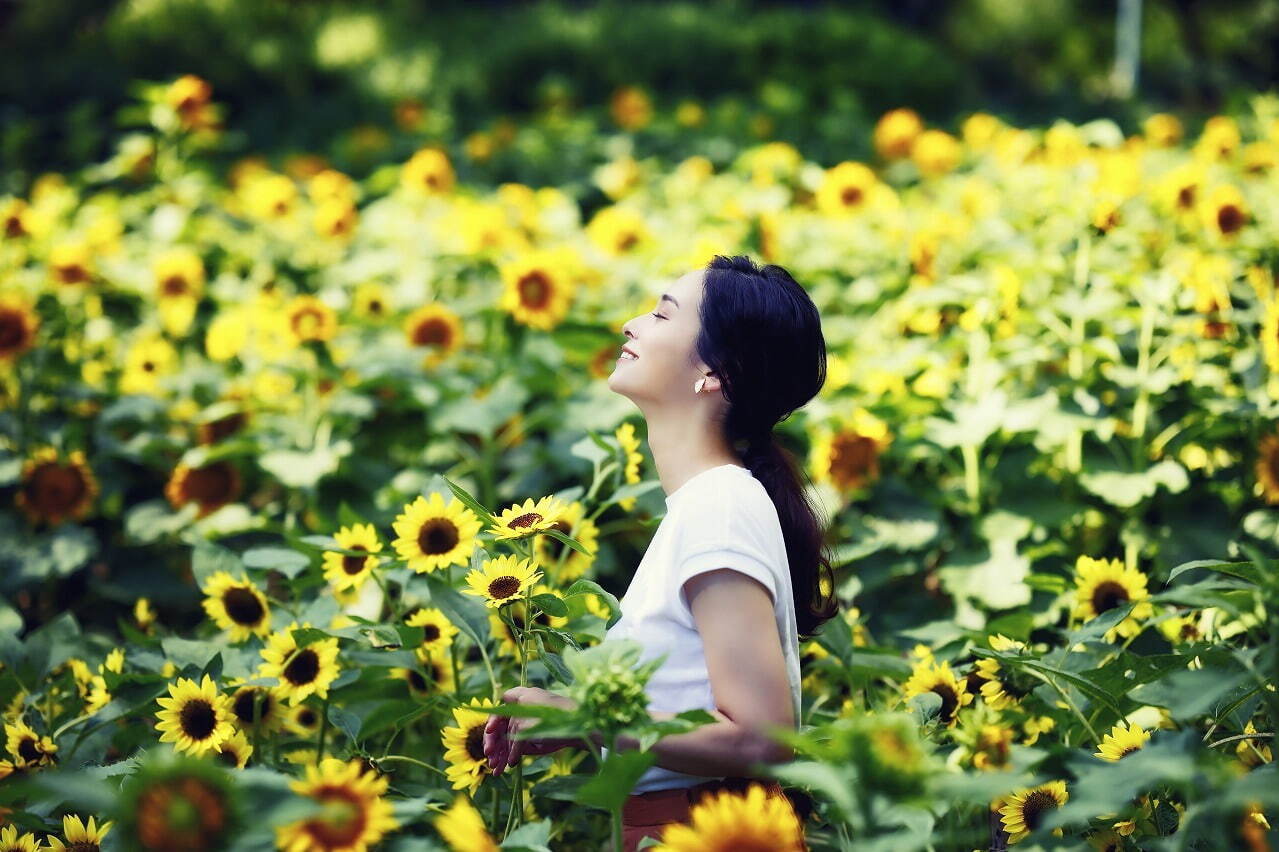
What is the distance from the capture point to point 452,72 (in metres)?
7.23

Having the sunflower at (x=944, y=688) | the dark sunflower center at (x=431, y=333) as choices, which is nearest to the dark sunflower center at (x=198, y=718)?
the sunflower at (x=944, y=688)

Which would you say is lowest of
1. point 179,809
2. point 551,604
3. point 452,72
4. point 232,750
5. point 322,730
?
point 452,72

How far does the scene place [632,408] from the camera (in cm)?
286

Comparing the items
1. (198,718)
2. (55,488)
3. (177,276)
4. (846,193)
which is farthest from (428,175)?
(198,718)

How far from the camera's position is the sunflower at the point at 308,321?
2.86 m

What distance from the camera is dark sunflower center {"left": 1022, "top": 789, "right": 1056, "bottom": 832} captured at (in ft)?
5.39

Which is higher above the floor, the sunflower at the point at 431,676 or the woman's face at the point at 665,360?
the woman's face at the point at 665,360

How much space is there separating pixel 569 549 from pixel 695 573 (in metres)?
0.73

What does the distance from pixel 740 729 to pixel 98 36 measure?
847 centimetres

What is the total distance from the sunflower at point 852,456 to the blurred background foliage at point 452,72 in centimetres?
318

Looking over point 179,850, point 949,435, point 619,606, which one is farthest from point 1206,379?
point 179,850

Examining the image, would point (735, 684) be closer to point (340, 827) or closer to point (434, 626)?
point (340, 827)

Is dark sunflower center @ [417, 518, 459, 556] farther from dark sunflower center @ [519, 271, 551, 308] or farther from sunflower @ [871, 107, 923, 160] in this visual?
sunflower @ [871, 107, 923, 160]

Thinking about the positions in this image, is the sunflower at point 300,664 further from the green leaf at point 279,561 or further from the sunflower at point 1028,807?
the sunflower at point 1028,807
